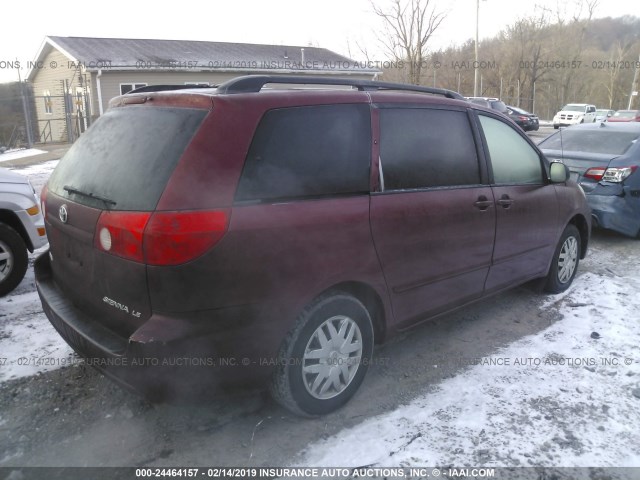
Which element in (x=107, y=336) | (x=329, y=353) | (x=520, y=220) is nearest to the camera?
(x=107, y=336)

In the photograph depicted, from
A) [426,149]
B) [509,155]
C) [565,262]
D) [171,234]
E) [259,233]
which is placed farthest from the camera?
[565,262]

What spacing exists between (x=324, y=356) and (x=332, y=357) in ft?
0.21

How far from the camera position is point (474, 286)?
3.89 metres

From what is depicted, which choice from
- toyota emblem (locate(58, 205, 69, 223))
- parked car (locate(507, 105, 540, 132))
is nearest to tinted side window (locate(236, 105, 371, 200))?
Answer: toyota emblem (locate(58, 205, 69, 223))

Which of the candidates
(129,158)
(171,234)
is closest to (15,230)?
(129,158)

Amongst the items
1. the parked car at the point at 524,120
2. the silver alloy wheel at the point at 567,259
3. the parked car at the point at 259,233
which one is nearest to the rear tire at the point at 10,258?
the parked car at the point at 259,233

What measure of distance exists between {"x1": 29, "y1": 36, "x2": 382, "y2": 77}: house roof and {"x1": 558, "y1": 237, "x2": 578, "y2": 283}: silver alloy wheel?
2201cm

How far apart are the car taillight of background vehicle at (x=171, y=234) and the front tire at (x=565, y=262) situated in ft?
12.1

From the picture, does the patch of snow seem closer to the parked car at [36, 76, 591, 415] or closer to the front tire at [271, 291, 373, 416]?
the front tire at [271, 291, 373, 416]

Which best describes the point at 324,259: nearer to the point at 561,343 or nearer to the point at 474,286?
the point at 474,286

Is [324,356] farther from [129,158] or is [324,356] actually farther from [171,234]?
[129,158]

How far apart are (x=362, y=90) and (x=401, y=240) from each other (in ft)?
3.13

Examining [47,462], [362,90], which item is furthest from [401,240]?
[47,462]

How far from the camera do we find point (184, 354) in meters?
2.37
